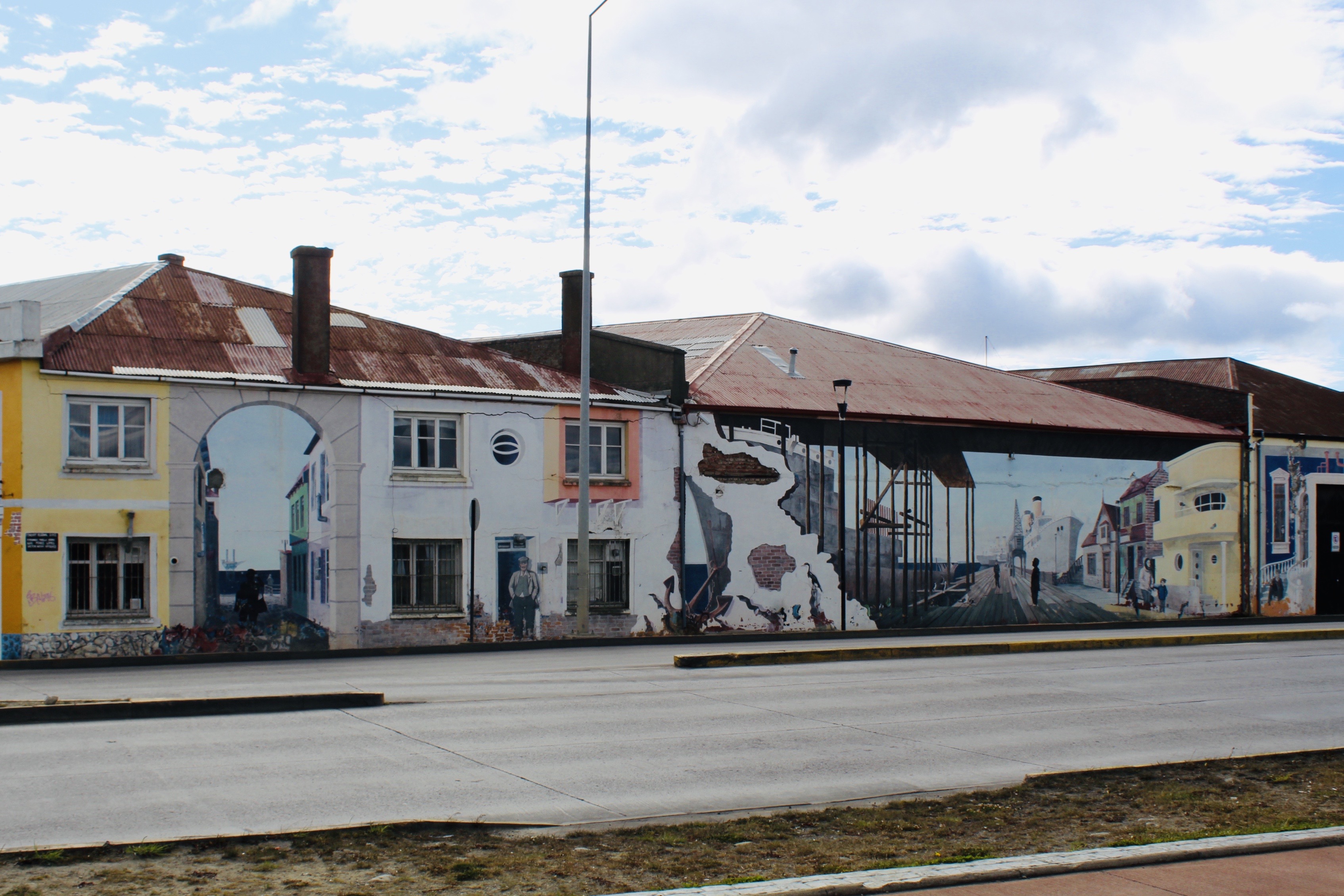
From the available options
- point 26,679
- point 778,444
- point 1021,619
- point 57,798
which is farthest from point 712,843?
point 1021,619

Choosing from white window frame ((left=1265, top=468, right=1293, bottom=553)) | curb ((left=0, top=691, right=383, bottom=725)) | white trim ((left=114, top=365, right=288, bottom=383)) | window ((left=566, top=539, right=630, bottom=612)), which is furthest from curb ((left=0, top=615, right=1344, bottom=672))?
curb ((left=0, top=691, right=383, bottom=725))

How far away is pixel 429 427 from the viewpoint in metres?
24.6

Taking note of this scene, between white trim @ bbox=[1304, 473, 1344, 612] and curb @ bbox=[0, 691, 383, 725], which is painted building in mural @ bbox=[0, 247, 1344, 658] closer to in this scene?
white trim @ bbox=[1304, 473, 1344, 612]

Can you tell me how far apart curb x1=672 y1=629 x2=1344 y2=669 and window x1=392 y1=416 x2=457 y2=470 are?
22.1ft

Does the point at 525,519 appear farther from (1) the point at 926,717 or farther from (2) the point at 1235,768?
(2) the point at 1235,768

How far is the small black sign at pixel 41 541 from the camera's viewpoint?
20797mm

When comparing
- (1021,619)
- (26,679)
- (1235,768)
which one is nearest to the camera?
(1235,768)

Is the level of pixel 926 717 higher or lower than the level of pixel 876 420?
lower

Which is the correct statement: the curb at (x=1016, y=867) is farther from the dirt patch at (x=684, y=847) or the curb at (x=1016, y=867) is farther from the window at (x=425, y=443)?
the window at (x=425, y=443)

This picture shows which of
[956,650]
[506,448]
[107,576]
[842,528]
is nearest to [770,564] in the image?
[842,528]

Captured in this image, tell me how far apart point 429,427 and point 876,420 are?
10.7m

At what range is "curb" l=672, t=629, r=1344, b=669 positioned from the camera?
1872 cm

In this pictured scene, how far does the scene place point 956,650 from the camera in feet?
68.4

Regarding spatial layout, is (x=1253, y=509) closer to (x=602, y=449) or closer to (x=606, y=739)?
(x=602, y=449)
